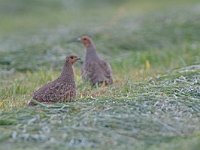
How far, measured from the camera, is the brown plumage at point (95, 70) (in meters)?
13.4

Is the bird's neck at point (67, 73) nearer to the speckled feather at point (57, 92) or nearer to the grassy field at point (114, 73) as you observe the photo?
the speckled feather at point (57, 92)

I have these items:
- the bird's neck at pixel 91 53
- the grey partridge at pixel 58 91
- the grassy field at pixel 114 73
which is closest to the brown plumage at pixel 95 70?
the bird's neck at pixel 91 53

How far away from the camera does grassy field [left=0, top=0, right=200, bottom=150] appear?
8148 mm

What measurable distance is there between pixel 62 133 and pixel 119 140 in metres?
0.62

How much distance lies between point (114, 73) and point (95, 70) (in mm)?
1547

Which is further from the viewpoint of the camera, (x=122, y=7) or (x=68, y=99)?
(x=122, y=7)

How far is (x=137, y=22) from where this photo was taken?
23500 mm

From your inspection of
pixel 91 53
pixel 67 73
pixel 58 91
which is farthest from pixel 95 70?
pixel 58 91

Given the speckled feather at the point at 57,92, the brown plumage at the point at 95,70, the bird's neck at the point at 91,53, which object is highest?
the bird's neck at the point at 91,53

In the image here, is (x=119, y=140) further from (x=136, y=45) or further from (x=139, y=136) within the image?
(x=136, y=45)

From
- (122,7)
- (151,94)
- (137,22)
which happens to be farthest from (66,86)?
(122,7)

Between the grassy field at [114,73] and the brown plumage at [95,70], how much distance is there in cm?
19

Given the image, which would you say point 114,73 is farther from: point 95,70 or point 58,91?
point 58,91

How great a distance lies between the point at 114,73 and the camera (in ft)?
50.0
